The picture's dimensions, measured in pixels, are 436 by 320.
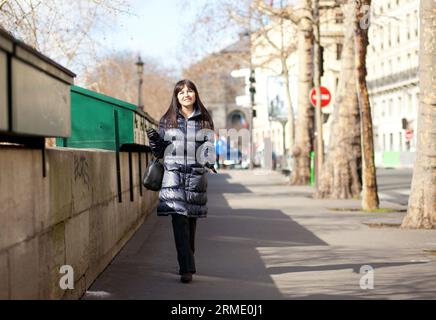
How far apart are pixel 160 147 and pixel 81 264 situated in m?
1.41

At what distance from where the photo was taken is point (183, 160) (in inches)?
366

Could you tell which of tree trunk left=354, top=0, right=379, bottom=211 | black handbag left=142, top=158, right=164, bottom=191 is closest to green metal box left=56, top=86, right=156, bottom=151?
black handbag left=142, top=158, right=164, bottom=191

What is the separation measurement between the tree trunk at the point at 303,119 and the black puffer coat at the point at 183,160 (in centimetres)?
2897

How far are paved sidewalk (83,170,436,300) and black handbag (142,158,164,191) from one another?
888 millimetres

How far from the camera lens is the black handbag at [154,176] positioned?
9266mm

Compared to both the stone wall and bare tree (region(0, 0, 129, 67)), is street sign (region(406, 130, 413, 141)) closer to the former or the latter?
bare tree (region(0, 0, 129, 67))

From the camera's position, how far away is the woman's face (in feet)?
30.5

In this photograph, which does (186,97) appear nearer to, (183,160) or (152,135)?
(152,135)

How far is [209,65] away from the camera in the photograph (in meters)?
56.8

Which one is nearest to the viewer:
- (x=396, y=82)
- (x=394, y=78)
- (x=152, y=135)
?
(x=152, y=135)

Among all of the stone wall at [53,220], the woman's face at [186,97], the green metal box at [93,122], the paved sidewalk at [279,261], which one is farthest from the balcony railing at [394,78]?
the woman's face at [186,97]

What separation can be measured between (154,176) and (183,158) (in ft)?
1.02

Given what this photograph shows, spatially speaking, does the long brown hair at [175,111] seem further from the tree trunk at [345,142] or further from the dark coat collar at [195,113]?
the tree trunk at [345,142]

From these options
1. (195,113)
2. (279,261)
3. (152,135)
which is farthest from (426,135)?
(152,135)
